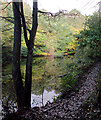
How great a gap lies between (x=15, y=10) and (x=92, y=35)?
22.9 feet

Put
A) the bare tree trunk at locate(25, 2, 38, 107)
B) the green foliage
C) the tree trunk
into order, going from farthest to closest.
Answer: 1. the green foliage
2. the bare tree trunk at locate(25, 2, 38, 107)
3. the tree trunk

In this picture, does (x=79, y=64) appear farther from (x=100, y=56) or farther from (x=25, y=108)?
(x=25, y=108)

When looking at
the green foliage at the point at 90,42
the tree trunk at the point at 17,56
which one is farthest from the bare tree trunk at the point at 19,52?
the green foliage at the point at 90,42

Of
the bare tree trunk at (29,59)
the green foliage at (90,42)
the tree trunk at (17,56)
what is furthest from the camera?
the green foliage at (90,42)

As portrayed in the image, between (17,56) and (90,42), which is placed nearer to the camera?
(17,56)

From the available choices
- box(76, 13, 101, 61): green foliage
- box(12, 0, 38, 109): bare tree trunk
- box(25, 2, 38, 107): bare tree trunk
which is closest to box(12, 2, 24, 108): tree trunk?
box(12, 0, 38, 109): bare tree trunk

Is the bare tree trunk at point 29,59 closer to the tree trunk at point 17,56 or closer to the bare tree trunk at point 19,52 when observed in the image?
the bare tree trunk at point 19,52

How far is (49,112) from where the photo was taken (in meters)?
4.21

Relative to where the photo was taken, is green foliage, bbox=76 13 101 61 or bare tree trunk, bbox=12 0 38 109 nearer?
bare tree trunk, bbox=12 0 38 109

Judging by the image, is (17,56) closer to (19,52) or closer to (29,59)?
(19,52)

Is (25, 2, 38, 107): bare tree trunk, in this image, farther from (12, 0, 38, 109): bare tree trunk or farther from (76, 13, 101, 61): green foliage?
(76, 13, 101, 61): green foliage

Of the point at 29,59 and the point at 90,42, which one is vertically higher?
the point at 90,42

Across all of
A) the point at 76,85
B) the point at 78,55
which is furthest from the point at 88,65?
the point at 76,85

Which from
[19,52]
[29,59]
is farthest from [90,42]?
[19,52]
